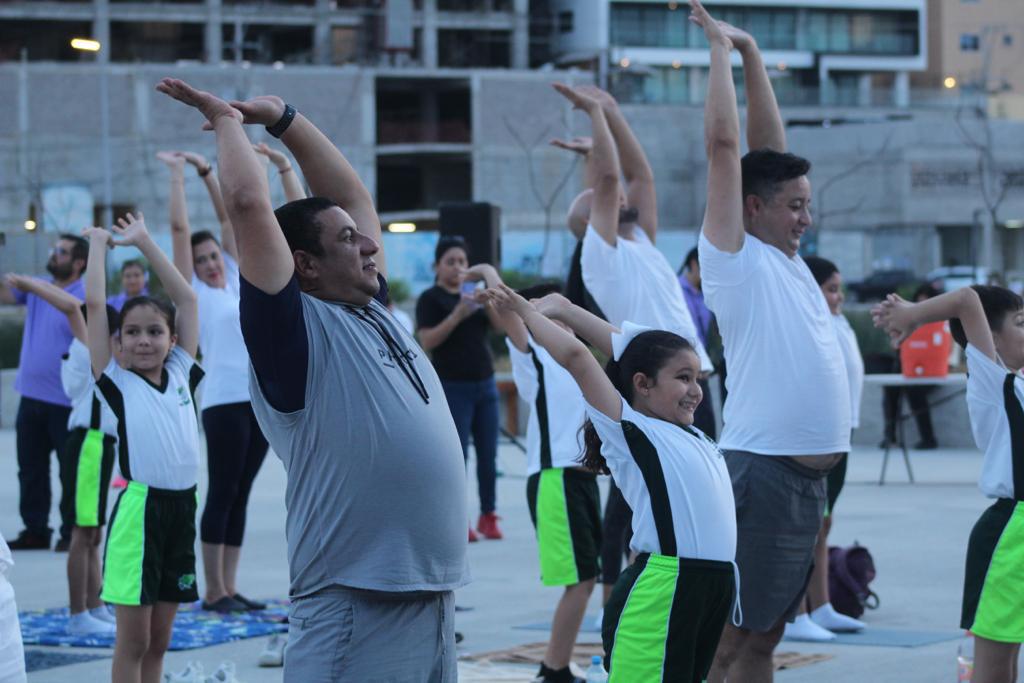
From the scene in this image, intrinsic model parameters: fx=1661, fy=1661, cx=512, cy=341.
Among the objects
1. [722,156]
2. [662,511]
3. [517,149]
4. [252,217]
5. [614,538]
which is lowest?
[614,538]

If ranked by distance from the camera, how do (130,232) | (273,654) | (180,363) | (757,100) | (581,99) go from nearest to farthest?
1. (757,100)
2. (130,232)
3. (180,363)
4. (581,99)
5. (273,654)

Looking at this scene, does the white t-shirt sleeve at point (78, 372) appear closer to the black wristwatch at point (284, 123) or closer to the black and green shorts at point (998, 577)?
the black wristwatch at point (284, 123)

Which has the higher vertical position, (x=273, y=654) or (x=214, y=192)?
(x=214, y=192)

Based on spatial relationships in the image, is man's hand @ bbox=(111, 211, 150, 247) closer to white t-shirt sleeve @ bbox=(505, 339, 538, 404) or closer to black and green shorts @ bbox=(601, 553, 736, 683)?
white t-shirt sleeve @ bbox=(505, 339, 538, 404)

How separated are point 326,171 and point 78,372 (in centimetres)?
491

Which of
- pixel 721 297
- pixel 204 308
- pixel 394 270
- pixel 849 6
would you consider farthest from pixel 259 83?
pixel 721 297

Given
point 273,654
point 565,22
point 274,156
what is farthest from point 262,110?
point 565,22

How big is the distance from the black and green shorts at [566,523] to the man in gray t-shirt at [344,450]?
319cm

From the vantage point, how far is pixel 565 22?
8119 centimetres

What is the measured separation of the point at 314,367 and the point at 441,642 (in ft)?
2.59

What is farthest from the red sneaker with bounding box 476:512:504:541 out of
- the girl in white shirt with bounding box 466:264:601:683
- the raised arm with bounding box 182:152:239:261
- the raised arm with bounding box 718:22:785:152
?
the raised arm with bounding box 718:22:785:152

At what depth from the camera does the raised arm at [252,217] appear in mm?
3918

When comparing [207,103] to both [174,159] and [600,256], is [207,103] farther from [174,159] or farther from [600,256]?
[174,159]

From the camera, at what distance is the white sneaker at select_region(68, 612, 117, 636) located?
28.2 feet
